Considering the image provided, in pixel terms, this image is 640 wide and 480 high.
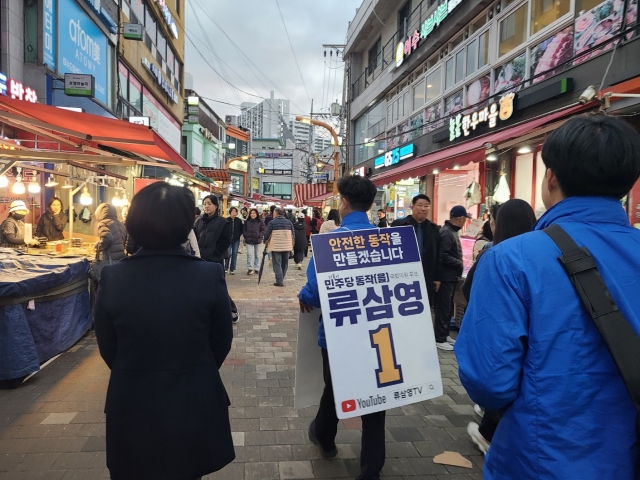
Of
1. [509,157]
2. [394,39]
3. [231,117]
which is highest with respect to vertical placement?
→ [231,117]

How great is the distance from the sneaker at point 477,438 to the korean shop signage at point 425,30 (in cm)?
1268

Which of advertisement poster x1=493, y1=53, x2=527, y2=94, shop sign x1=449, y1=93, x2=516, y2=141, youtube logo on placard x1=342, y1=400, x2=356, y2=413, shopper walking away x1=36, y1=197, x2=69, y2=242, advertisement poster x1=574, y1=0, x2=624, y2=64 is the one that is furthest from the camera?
advertisement poster x1=493, y1=53, x2=527, y2=94

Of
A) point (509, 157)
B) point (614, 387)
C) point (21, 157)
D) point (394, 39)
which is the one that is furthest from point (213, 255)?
point (394, 39)

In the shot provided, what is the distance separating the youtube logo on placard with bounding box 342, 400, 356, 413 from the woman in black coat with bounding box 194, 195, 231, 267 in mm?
4500

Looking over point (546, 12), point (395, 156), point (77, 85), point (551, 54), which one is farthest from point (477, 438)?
point (395, 156)

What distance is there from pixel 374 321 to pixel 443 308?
3302 mm

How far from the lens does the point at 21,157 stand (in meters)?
5.44

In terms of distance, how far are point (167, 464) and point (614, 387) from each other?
1.68m

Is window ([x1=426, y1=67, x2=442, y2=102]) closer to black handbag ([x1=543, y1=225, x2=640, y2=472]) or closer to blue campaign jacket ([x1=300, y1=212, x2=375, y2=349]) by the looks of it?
blue campaign jacket ([x1=300, y1=212, x2=375, y2=349])

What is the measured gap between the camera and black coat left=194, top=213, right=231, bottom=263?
6.81 metres

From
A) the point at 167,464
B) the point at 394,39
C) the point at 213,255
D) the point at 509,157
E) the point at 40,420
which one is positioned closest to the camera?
the point at 167,464

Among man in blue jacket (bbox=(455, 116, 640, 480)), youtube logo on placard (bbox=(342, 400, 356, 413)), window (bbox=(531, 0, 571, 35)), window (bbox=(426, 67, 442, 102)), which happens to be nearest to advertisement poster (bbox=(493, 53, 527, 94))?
window (bbox=(531, 0, 571, 35))

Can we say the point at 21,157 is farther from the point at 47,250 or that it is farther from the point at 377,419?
the point at 377,419

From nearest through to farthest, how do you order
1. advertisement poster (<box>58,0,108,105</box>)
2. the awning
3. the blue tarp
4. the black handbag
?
1. the black handbag
2. the blue tarp
3. the awning
4. advertisement poster (<box>58,0,108,105</box>)
